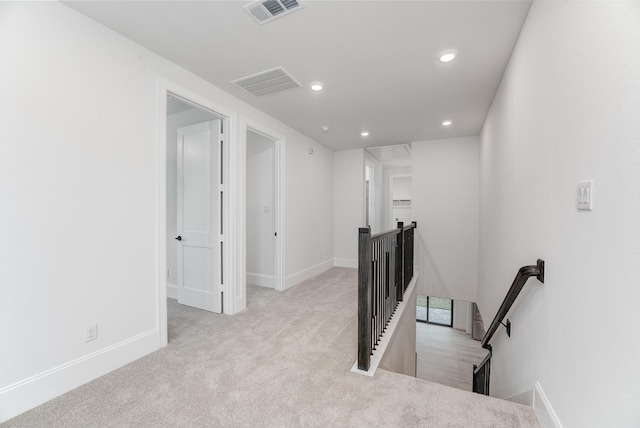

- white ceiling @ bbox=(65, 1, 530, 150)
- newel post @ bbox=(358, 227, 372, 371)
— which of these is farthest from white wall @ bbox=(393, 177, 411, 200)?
newel post @ bbox=(358, 227, 372, 371)

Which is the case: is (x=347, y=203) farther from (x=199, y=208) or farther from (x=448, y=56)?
(x=448, y=56)

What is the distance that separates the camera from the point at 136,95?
2.16m

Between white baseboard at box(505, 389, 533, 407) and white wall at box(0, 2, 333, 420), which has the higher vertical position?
white wall at box(0, 2, 333, 420)

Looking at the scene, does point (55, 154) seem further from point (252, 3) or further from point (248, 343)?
point (248, 343)

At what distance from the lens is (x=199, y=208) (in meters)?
3.27

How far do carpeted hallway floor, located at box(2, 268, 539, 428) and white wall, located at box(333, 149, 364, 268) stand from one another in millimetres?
3142

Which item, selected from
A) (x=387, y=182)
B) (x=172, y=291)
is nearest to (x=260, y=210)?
(x=172, y=291)

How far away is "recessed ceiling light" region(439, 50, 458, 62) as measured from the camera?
7.41 ft

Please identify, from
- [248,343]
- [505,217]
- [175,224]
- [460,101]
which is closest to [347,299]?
[248,343]

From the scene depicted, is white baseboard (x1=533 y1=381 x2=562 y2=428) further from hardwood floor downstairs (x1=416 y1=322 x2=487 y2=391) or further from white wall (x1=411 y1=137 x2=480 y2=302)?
hardwood floor downstairs (x1=416 y1=322 x2=487 y2=391)

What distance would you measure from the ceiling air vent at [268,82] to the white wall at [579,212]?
1.96m

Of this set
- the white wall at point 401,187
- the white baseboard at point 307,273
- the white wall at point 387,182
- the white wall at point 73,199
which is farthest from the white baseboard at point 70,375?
the white wall at point 401,187

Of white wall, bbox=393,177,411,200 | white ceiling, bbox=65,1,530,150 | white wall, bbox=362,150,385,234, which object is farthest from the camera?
white wall, bbox=393,177,411,200

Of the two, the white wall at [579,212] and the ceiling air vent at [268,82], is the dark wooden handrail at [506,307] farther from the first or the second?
the ceiling air vent at [268,82]
